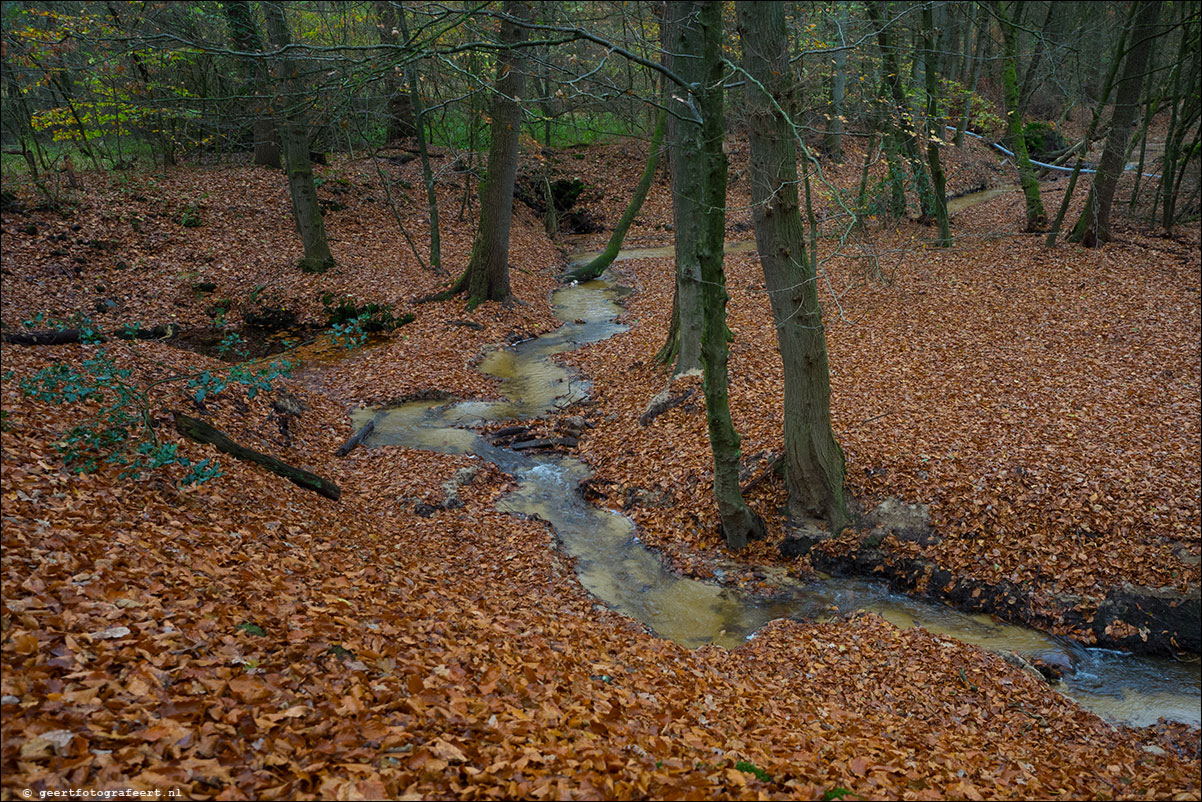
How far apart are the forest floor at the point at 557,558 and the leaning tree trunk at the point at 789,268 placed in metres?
0.52

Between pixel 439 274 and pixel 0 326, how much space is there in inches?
356

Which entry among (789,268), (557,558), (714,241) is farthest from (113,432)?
(789,268)

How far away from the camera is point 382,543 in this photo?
22.6ft

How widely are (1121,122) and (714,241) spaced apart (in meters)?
13.8

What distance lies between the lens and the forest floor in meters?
3.36

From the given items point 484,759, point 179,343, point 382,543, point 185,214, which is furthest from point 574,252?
point 484,759

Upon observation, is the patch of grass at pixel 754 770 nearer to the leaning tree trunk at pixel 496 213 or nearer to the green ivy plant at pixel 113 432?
the green ivy plant at pixel 113 432

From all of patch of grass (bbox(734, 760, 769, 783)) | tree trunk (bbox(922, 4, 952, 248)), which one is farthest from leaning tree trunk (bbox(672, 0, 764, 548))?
tree trunk (bbox(922, 4, 952, 248))

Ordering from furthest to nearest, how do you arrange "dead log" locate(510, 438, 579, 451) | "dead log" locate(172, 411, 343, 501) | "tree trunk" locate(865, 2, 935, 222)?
"tree trunk" locate(865, 2, 935, 222) < "dead log" locate(510, 438, 579, 451) < "dead log" locate(172, 411, 343, 501)

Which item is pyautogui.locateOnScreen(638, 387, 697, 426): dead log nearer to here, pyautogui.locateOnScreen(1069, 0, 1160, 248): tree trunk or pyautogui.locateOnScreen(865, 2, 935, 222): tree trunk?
pyautogui.locateOnScreen(865, 2, 935, 222): tree trunk

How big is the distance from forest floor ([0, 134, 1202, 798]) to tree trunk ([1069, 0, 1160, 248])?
34.0 inches

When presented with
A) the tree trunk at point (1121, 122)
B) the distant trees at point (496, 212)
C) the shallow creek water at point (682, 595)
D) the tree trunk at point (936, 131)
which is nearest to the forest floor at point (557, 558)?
the shallow creek water at point (682, 595)

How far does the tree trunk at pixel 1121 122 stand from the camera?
1433 cm

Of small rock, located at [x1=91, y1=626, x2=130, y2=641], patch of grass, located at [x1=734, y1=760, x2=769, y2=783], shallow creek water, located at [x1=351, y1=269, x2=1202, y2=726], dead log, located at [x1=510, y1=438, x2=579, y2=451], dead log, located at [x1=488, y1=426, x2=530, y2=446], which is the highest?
small rock, located at [x1=91, y1=626, x2=130, y2=641]
